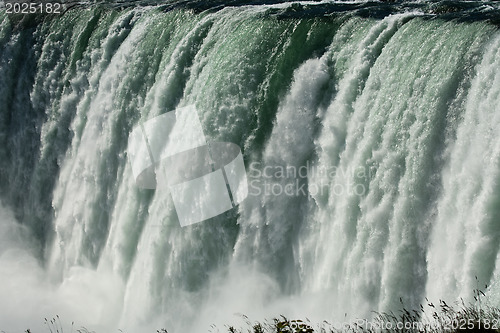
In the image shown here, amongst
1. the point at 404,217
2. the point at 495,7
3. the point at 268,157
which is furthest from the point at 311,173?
the point at 495,7

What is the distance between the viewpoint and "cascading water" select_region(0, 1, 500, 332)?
30.3 feet

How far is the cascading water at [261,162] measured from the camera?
9.24 metres

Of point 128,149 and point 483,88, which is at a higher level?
point 128,149

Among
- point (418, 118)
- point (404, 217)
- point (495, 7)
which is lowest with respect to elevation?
point (404, 217)

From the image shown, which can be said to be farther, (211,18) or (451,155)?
(211,18)

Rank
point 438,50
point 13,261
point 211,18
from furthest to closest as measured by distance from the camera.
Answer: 1. point 13,261
2. point 211,18
3. point 438,50

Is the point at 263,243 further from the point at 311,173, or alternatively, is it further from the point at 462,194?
the point at 462,194

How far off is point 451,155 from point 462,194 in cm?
55

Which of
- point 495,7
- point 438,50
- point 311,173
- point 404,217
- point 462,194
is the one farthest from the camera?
point 495,7

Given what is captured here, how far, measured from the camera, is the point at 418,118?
9.57m

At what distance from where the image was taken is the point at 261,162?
11.8m

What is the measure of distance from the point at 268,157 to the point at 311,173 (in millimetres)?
896

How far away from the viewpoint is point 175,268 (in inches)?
494

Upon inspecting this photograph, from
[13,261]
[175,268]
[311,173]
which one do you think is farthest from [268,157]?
[13,261]
